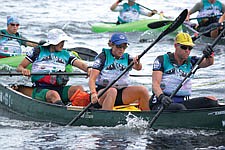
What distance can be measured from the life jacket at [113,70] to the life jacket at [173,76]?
71cm

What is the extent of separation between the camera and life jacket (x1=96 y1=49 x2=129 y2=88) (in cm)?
1073

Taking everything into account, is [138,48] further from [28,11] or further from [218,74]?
[28,11]

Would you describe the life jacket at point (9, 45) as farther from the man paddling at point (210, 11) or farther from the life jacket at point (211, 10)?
the life jacket at point (211, 10)

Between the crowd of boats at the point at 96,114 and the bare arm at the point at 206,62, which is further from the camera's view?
the bare arm at the point at 206,62

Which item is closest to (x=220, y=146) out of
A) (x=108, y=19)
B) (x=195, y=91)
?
(x=195, y=91)

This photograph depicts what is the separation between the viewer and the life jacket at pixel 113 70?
10734 mm

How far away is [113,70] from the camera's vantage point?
10.8m

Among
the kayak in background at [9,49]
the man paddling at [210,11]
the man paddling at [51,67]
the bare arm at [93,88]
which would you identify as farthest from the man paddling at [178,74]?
the man paddling at [210,11]

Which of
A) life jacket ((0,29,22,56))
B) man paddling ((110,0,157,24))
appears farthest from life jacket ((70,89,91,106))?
man paddling ((110,0,157,24))

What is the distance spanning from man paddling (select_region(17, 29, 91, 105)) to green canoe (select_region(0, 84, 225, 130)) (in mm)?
226

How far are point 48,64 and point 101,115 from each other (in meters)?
1.55

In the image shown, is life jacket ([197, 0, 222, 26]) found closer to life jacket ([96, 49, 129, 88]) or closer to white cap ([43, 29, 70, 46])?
white cap ([43, 29, 70, 46])

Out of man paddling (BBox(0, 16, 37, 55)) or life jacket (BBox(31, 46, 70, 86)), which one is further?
man paddling (BBox(0, 16, 37, 55))

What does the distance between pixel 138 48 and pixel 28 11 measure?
10287mm
